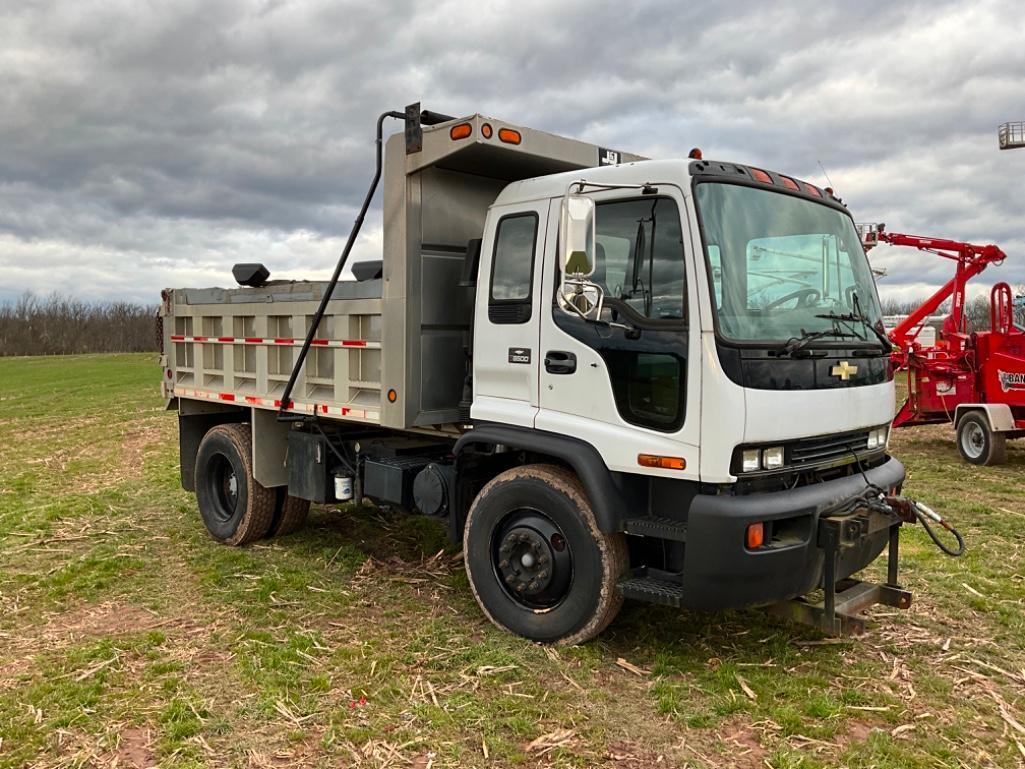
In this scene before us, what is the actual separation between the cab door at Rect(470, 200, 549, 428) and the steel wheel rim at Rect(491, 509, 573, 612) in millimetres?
570

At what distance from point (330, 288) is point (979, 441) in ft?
32.4

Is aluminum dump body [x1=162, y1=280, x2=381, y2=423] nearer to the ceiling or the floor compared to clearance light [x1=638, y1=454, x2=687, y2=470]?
nearer to the ceiling

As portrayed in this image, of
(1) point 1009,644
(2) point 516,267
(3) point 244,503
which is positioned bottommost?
(1) point 1009,644

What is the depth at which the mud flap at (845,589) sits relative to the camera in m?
4.19

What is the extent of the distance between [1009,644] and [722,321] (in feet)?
9.13

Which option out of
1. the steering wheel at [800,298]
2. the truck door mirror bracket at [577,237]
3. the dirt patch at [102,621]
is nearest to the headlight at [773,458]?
the steering wheel at [800,298]

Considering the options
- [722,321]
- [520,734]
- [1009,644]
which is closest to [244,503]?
[520,734]

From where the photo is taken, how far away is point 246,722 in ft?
12.8

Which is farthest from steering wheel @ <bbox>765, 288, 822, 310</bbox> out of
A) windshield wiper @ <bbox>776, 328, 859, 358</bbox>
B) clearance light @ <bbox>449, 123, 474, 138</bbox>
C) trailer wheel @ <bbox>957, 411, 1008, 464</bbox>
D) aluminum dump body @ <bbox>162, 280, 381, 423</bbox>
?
trailer wheel @ <bbox>957, 411, 1008, 464</bbox>

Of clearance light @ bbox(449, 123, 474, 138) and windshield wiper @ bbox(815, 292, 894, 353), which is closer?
windshield wiper @ bbox(815, 292, 894, 353)

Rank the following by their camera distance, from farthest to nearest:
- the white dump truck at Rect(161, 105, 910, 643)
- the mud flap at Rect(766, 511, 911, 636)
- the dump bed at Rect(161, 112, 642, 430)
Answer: the dump bed at Rect(161, 112, 642, 430), the mud flap at Rect(766, 511, 911, 636), the white dump truck at Rect(161, 105, 910, 643)

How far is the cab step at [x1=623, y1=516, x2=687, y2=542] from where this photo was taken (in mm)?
→ 4152

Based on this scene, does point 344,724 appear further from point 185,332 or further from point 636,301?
point 185,332

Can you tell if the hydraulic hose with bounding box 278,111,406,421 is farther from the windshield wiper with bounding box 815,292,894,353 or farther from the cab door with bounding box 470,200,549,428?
the windshield wiper with bounding box 815,292,894,353
